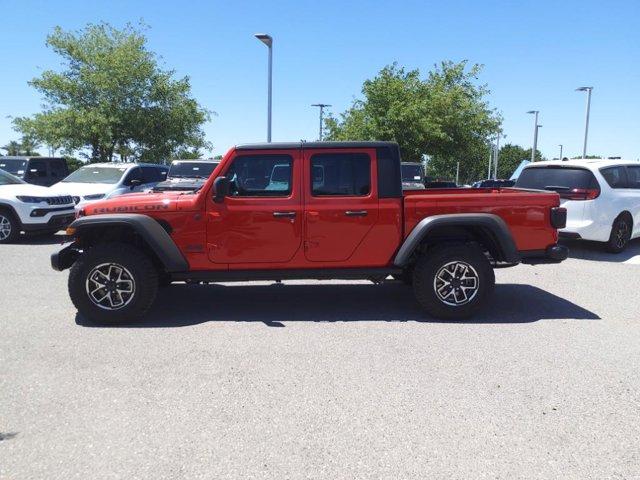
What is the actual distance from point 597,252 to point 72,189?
11.3 meters

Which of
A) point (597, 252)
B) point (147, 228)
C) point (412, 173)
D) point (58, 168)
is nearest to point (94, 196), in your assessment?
point (147, 228)

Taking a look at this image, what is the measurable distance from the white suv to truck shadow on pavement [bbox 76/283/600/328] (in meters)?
2.85

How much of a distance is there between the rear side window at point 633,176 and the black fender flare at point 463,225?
229 inches

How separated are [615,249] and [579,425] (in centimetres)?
757

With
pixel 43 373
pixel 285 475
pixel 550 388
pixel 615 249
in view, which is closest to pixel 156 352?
pixel 43 373

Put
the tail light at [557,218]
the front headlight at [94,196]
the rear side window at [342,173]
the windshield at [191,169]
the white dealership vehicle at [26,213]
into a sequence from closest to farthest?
the rear side window at [342,173], the tail light at [557,218], the white dealership vehicle at [26,213], the front headlight at [94,196], the windshield at [191,169]

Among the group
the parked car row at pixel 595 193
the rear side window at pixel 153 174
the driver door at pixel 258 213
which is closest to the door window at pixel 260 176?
the driver door at pixel 258 213

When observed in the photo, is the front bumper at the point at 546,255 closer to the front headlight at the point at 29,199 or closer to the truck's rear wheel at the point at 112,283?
the truck's rear wheel at the point at 112,283

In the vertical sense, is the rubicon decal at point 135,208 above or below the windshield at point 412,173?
below

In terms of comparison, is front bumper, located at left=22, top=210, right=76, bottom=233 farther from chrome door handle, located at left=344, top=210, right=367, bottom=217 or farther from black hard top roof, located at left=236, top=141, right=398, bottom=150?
chrome door handle, located at left=344, top=210, right=367, bottom=217

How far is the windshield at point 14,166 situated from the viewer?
1862 cm

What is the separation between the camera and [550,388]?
3.97 meters

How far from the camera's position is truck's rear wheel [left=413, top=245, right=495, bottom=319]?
221 inches

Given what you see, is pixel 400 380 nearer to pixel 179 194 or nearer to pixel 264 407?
pixel 264 407
